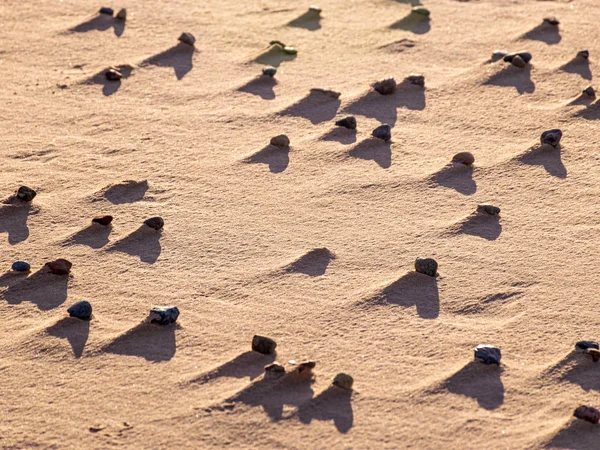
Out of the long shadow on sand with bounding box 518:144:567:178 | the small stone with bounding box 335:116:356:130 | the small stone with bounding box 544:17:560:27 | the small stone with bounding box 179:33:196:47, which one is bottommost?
the long shadow on sand with bounding box 518:144:567:178

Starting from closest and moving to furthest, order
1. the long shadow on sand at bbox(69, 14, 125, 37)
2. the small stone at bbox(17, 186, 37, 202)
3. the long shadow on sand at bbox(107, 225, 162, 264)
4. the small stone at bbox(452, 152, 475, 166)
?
the long shadow on sand at bbox(107, 225, 162, 264)
the small stone at bbox(17, 186, 37, 202)
the small stone at bbox(452, 152, 475, 166)
the long shadow on sand at bbox(69, 14, 125, 37)

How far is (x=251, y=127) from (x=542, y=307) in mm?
1450

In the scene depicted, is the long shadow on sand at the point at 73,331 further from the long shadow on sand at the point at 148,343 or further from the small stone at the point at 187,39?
the small stone at the point at 187,39

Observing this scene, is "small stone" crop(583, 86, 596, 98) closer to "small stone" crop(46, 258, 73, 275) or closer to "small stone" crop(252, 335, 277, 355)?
"small stone" crop(252, 335, 277, 355)

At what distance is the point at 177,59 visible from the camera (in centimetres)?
407

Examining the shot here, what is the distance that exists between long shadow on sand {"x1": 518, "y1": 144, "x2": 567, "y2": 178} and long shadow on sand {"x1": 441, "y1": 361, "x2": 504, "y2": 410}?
1.13 meters

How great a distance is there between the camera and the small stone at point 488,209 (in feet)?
9.90

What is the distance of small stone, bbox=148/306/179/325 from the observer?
254 cm

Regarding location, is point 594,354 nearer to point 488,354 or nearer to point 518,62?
point 488,354

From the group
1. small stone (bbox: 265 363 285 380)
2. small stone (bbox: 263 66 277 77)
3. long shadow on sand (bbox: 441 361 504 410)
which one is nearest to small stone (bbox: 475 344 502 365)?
long shadow on sand (bbox: 441 361 504 410)

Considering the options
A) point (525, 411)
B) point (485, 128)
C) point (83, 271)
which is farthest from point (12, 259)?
point (485, 128)

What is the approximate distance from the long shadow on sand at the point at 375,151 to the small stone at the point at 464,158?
0.25 m

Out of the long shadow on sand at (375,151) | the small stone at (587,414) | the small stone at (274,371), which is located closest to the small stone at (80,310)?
the small stone at (274,371)

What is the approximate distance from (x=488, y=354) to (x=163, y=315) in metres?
0.90
